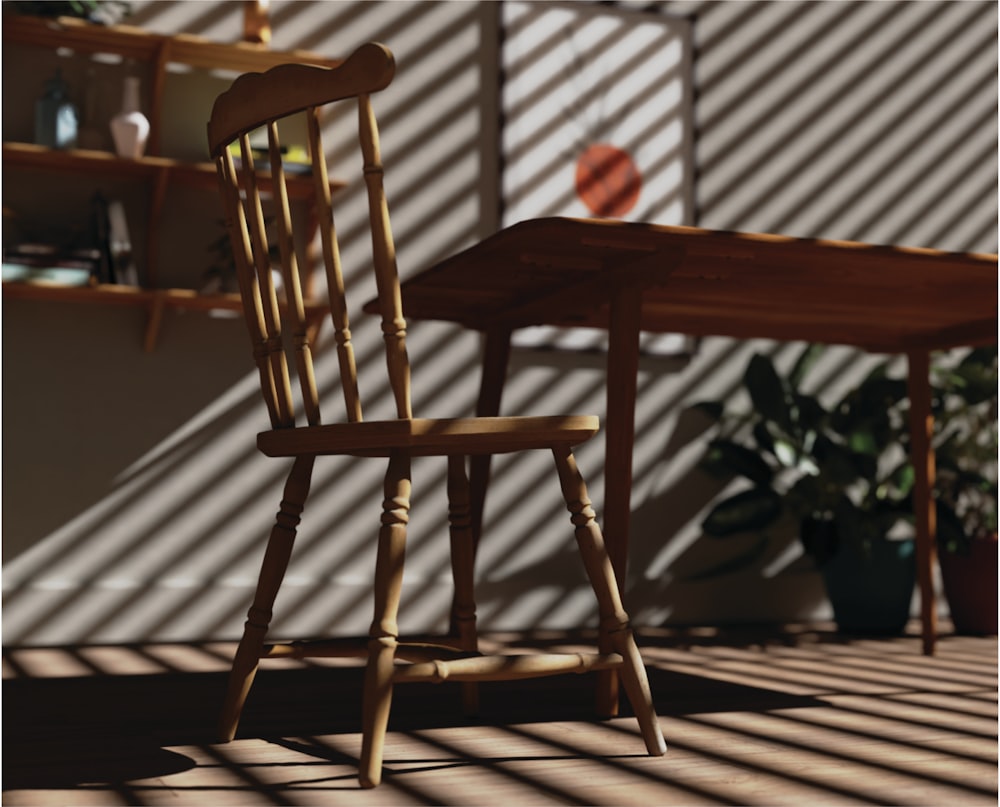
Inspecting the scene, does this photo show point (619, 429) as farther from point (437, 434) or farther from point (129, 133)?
point (129, 133)

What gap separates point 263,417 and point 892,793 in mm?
1957

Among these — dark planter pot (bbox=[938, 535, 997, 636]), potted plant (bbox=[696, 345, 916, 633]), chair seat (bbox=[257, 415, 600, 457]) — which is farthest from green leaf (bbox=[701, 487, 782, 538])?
chair seat (bbox=[257, 415, 600, 457])

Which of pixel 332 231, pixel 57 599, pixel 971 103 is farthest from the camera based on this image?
pixel 971 103

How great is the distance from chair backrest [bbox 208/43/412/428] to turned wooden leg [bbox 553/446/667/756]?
263mm

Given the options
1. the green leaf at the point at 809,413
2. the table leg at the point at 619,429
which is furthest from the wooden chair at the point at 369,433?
the green leaf at the point at 809,413

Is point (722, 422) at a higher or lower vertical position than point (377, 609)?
higher

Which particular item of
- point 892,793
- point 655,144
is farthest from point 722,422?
point 892,793

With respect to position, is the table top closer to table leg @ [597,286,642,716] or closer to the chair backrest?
table leg @ [597,286,642,716]

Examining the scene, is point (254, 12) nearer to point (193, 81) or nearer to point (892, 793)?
point (193, 81)

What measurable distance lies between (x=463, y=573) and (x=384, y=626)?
407mm

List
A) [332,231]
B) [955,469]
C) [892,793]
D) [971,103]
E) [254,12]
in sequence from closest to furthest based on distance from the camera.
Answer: [892,793], [332,231], [254,12], [955,469], [971,103]

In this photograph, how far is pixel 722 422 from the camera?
3.21 meters

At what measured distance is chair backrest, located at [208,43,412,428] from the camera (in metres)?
1.34

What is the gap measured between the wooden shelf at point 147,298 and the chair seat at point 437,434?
132 cm
